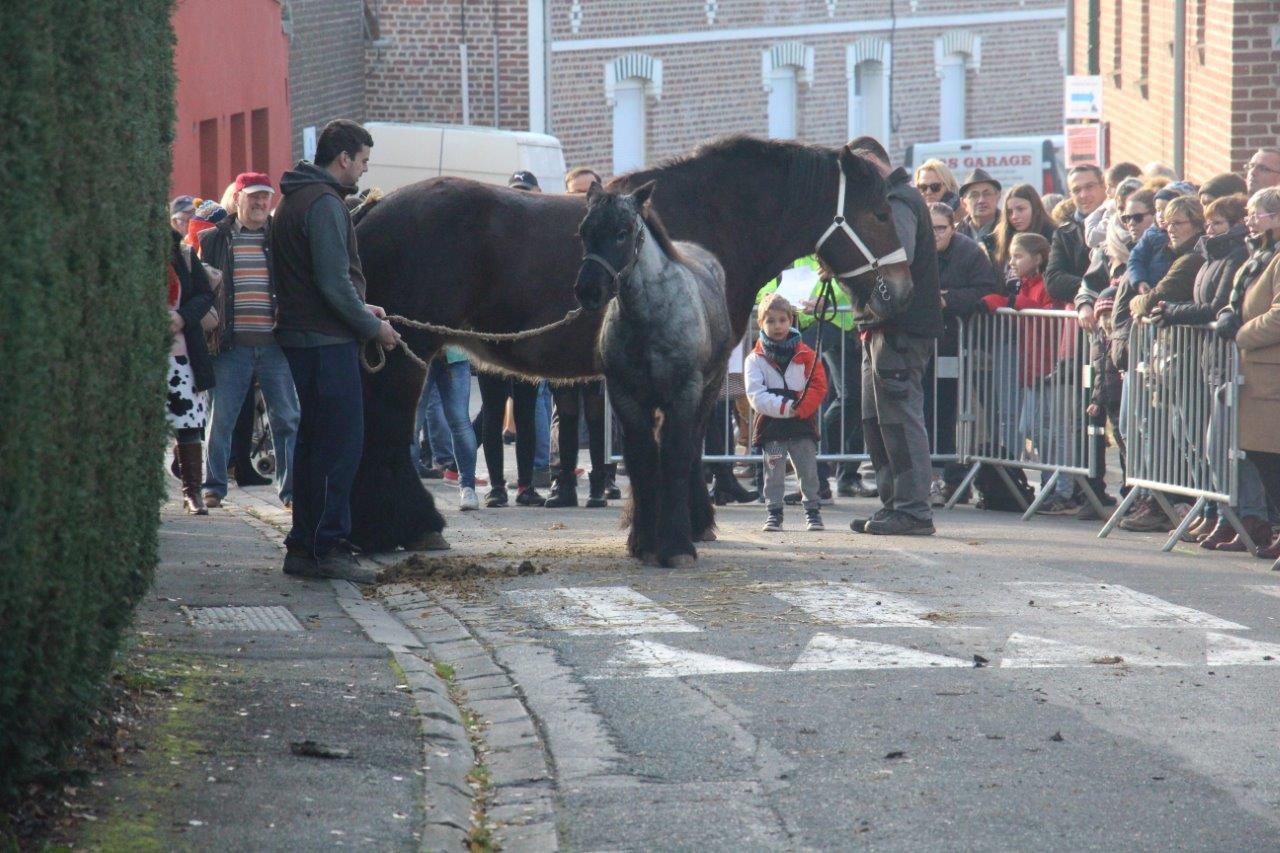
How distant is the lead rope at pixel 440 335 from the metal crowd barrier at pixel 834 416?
3.04 meters

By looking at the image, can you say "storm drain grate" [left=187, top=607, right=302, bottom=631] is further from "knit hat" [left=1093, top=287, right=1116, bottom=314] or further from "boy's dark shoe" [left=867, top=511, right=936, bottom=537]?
"knit hat" [left=1093, top=287, right=1116, bottom=314]

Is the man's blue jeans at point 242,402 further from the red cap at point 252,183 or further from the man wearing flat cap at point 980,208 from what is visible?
the man wearing flat cap at point 980,208

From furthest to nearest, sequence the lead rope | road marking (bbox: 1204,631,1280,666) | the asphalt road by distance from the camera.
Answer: the lead rope, road marking (bbox: 1204,631,1280,666), the asphalt road

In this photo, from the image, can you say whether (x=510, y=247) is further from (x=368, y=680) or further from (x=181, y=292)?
(x=368, y=680)

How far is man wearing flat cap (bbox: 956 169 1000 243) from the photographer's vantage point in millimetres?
14500

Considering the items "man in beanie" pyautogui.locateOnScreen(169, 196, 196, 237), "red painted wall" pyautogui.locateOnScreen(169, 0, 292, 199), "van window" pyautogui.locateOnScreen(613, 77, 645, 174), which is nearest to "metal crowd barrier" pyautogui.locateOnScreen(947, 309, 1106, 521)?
"man in beanie" pyautogui.locateOnScreen(169, 196, 196, 237)

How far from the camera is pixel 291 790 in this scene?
567 centimetres

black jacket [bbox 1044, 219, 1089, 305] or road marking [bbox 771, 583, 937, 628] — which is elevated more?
black jacket [bbox 1044, 219, 1089, 305]

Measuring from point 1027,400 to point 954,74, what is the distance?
1445 inches

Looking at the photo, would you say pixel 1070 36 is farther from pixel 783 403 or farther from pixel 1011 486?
pixel 783 403

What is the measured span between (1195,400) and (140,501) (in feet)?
21.8

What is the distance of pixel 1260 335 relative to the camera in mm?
10547

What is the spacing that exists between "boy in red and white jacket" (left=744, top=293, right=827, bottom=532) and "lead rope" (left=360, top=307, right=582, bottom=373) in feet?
5.44

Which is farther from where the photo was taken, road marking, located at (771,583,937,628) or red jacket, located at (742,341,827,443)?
red jacket, located at (742,341,827,443)
